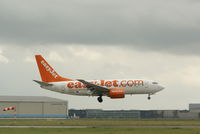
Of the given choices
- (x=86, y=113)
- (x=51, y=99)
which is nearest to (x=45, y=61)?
(x=51, y=99)

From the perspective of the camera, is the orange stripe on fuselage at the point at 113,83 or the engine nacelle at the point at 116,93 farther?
the orange stripe on fuselage at the point at 113,83

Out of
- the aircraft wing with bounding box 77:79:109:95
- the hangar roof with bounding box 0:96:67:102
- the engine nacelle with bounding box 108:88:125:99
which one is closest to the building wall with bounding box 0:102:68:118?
the hangar roof with bounding box 0:96:67:102

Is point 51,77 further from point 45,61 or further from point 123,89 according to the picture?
point 123,89

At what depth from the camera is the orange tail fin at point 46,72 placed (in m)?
94.1

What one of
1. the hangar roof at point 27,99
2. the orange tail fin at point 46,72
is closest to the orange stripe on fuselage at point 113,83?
the orange tail fin at point 46,72

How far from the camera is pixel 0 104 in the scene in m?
149

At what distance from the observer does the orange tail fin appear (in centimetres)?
9412

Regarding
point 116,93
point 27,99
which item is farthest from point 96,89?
point 27,99

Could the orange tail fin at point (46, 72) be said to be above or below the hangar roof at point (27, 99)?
above

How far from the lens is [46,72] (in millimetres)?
95312

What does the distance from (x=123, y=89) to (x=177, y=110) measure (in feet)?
218

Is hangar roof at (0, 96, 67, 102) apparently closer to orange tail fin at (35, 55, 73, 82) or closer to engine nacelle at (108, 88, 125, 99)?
orange tail fin at (35, 55, 73, 82)

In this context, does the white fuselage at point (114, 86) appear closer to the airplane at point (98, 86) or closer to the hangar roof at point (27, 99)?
the airplane at point (98, 86)

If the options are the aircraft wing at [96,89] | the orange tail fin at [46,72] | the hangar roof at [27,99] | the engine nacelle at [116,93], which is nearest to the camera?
the engine nacelle at [116,93]
